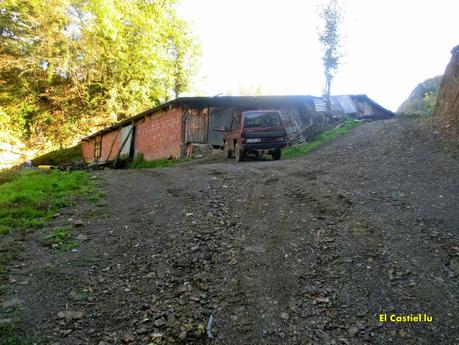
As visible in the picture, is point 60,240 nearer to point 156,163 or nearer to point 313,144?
point 313,144

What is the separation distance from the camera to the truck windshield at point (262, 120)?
12977 millimetres

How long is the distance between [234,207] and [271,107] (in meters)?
15.2

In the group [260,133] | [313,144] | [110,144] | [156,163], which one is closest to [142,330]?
[260,133]

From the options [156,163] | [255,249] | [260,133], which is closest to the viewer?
Answer: [255,249]

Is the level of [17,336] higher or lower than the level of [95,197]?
lower

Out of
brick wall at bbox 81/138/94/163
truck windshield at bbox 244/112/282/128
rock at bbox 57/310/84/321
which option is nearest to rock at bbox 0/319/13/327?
rock at bbox 57/310/84/321

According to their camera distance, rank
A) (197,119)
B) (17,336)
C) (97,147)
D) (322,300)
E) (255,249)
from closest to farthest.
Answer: (17,336) → (322,300) → (255,249) → (197,119) → (97,147)

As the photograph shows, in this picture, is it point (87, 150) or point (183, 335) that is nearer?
point (183, 335)

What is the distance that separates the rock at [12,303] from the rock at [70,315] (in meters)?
0.51

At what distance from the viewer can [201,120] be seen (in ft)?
63.8

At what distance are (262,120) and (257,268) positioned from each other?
9417 mm

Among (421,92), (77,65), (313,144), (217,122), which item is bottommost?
(313,144)

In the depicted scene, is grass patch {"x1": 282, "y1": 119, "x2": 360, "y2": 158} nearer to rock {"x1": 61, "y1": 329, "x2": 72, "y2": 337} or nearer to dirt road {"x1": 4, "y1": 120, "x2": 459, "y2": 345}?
dirt road {"x1": 4, "y1": 120, "x2": 459, "y2": 345}

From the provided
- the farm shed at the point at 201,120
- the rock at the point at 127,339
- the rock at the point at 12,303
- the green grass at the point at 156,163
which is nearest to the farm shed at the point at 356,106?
the farm shed at the point at 201,120
